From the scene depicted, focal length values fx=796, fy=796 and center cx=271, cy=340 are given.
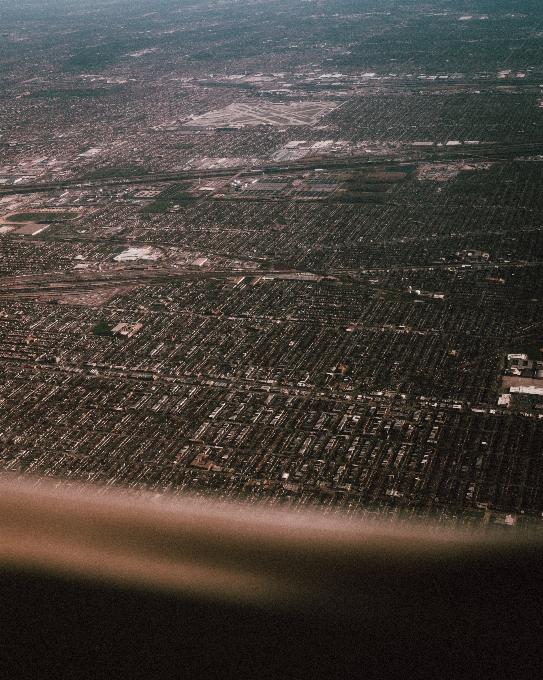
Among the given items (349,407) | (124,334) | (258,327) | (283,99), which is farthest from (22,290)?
(283,99)

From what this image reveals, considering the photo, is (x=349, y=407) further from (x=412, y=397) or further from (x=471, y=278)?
(x=471, y=278)

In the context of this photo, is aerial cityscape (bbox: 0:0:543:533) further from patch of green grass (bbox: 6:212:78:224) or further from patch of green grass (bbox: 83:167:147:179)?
patch of green grass (bbox: 83:167:147:179)

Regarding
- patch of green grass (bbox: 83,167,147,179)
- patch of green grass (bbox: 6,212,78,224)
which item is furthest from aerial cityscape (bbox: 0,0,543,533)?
patch of green grass (bbox: 83,167,147,179)

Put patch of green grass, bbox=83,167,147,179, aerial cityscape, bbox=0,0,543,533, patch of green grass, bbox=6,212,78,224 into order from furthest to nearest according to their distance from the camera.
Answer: patch of green grass, bbox=83,167,147,179 → patch of green grass, bbox=6,212,78,224 → aerial cityscape, bbox=0,0,543,533

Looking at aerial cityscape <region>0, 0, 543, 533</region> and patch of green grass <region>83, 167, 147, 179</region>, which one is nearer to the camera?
aerial cityscape <region>0, 0, 543, 533</region>

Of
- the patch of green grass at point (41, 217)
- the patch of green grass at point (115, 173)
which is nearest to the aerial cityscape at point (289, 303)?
the patch of green grass at point (41, 217)

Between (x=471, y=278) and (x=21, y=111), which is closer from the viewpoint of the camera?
(x=471, y=278)

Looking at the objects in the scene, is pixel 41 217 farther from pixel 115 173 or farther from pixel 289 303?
pixel 289 303

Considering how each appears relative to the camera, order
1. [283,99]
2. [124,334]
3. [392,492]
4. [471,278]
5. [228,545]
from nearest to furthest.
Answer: [228,545], [392,492], [124,334], [471,278], [283,99]
